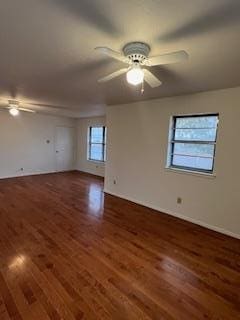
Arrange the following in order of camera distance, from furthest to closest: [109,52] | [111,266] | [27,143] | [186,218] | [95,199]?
[27,143]
[95,199]
[186,218]
[111,266]
[109,52]

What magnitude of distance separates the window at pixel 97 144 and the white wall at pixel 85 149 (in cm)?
18

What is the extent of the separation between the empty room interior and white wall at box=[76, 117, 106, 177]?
6.14ft

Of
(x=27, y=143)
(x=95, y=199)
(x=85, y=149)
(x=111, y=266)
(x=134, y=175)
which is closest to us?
(x=111, y=266)

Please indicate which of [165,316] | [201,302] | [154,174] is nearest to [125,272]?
[165,316]

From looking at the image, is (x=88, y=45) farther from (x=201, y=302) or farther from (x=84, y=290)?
Answer: (x=201, y=302)

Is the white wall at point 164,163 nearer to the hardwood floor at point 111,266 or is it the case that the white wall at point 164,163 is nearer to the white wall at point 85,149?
the hardwood floor at point 111,266

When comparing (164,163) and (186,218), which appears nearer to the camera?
(186,218)

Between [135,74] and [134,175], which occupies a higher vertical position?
[135,74]

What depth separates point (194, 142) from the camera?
141 inches

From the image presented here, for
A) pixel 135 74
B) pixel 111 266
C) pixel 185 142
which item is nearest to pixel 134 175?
pixel 185 142

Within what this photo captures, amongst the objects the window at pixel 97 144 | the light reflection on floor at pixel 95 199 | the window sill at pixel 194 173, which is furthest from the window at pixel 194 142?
the window at pixel 97 144

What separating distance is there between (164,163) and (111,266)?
7.54ft

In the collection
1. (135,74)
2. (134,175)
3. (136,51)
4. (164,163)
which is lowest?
(134,175)

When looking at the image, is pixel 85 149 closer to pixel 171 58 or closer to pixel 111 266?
pixel 111 266
